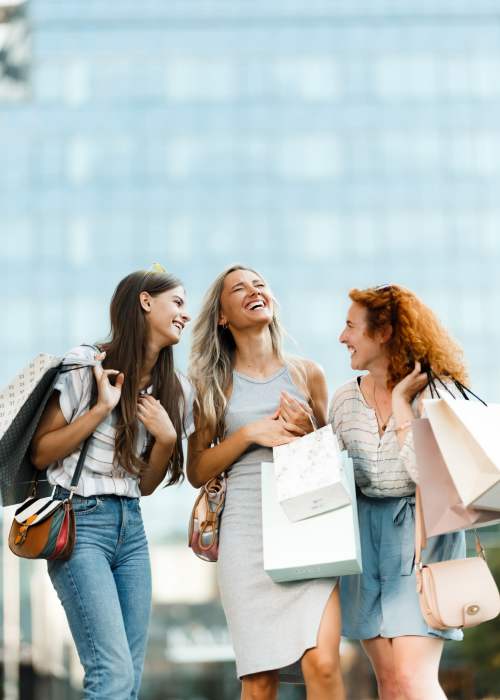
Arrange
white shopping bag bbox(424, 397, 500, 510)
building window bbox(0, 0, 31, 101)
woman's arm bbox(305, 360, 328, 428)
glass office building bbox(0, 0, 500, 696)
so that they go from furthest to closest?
1. glass office building bbox(0, 0, 500, 696)
2. building window bbox(0, 0, 31, 101)
3. woman's arm bbox(305, 360, 328, 428)
4. white shopping bag bbox(424, 397, 500, 510)

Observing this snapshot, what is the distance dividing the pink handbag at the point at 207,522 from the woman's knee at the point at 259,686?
0.55 metres

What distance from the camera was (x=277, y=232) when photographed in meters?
47.8

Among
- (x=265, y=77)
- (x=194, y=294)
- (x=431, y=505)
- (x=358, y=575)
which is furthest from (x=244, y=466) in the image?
(x=265, y=77)

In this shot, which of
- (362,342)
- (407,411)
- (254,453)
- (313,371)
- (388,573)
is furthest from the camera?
(313,371)

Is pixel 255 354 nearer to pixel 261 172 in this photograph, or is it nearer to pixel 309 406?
pixel 309 406

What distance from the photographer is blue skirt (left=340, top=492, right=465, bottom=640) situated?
4227 millimetres

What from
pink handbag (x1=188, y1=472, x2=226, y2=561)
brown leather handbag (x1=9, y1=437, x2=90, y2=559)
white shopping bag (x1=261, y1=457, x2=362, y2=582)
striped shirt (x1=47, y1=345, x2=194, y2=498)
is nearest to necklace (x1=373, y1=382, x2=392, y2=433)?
white shopping bag (x1=261, y1=457, x2=362, y2=582)

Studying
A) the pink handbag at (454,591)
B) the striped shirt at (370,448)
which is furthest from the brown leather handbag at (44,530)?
the pink handbag at (454,591)

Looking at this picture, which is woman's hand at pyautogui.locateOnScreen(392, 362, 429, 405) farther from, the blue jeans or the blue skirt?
the blue jeans

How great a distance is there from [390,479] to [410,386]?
39 centimetres

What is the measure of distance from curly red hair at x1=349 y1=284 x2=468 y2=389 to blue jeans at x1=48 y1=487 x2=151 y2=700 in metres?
1.24

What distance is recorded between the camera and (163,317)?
4438mm

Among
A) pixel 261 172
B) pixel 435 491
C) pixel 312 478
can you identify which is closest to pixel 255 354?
pixel 312 478

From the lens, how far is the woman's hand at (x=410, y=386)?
425 cm
